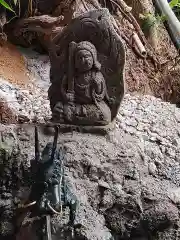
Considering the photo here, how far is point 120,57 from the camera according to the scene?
2020mm

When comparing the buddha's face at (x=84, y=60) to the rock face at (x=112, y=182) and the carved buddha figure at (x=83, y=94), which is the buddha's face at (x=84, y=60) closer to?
the carved buddha figure at (x=83, y=94)

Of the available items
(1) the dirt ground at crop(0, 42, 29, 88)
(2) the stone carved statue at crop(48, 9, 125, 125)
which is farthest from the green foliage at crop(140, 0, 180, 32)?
(2) the stone carved statue at crop(48, 9, 125, 125)

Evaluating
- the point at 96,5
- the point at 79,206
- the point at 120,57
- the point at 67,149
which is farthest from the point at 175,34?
the point at 79,206

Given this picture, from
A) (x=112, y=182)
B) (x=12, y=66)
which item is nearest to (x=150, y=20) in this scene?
(x=12, y=66)

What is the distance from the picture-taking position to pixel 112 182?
196cm

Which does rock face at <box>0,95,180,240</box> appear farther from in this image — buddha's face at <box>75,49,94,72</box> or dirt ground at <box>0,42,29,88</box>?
dirt ground at <box>0,42,29,88</box>

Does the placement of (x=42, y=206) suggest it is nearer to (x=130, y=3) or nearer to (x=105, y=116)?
(x=105, y=116)

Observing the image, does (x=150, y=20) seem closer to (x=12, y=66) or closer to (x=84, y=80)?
(x=12, y=66)

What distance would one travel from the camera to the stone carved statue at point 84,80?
6.70 ft

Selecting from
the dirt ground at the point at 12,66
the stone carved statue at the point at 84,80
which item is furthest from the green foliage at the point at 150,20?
the stone carved statue at the point at 84,80

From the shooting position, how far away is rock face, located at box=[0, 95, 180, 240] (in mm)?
1870

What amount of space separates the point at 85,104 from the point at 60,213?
66 centimetres

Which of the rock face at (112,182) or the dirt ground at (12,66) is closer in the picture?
the rock face at (112,182)

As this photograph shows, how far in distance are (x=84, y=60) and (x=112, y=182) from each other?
1.96ft
